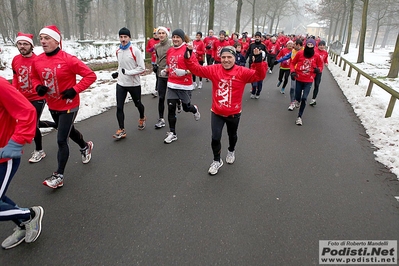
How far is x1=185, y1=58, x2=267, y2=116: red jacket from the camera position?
3736 mm

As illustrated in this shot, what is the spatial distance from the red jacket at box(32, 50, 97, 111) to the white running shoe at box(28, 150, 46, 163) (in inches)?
48.6

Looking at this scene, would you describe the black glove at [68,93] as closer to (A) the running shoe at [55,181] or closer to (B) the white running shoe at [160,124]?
(A) the running shoe at [55,181]

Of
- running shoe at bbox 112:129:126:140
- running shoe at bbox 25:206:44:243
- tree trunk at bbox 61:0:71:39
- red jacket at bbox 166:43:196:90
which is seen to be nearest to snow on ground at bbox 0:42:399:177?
running shoe at bbox 112:129:126:140

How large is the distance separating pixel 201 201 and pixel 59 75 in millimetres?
2490

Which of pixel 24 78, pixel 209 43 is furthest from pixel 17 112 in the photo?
pixel 209 43

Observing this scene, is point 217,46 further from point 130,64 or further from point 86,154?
point 86,154

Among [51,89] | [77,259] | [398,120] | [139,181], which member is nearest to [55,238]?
[77,259]

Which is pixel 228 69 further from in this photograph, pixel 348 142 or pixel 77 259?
pixel 348 142

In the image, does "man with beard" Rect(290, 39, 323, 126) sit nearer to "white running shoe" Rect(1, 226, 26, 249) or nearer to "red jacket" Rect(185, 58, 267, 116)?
"red jacket" Rect(185, 58, 267, 116)

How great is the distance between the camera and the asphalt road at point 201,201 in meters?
2.66

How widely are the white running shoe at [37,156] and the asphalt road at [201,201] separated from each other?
143 mm

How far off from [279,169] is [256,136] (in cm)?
155

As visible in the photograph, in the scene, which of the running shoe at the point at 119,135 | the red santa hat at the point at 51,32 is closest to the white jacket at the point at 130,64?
the running shoe at the point at 119,135

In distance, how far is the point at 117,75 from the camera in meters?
5.09
